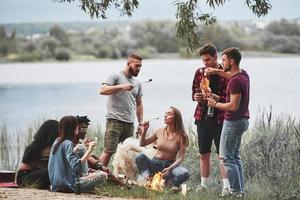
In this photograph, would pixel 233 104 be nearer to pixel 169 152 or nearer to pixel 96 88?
pixel 169 152

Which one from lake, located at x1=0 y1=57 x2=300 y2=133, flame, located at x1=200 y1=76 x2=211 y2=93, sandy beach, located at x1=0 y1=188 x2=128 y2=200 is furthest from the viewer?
lake, located at x1=0 y1=57 x2=300 y2=133

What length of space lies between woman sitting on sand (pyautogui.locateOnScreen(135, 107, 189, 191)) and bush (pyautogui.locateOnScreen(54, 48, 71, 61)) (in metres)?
7.76

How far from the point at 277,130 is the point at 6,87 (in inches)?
285

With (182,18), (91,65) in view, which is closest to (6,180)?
(182,18)

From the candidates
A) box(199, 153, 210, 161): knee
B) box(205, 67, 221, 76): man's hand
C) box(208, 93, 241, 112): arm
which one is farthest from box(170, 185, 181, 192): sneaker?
box(205, 67, 221, 76): man's hand

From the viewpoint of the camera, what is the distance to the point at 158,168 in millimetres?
8016

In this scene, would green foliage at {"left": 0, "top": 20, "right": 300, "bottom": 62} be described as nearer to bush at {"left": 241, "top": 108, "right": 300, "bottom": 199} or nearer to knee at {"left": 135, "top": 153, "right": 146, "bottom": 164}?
bush at {"left": 241, "top": 108, "right": 300, "bottom": 199}

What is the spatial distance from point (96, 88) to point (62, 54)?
37.3 inches

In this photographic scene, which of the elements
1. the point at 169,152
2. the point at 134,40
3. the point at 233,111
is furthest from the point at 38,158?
the point at 134,40

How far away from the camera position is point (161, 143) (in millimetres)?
7980

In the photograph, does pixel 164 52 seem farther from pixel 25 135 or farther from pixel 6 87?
pixel 25 135

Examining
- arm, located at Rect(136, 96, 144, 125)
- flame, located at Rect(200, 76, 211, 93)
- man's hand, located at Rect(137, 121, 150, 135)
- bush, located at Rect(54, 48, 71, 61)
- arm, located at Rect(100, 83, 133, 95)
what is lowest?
man's hand, located at Rect(137, 121, 150, 135)

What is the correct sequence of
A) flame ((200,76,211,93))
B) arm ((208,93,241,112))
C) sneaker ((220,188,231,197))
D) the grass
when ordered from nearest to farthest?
arm ((208,93,241,112)) < sneaker ((220,188,231,197)) < flame ((200,76,211,93)) < the grass

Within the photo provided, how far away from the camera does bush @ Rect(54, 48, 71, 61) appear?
1563 centimetres
